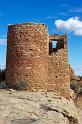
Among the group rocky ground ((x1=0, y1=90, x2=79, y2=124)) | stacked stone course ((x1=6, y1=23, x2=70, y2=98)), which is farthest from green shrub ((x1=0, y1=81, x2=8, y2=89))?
rocky ground ((x1=0, y1=90, x2=79, y2=124))

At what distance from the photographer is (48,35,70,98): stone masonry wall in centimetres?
2381

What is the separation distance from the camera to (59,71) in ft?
79.1

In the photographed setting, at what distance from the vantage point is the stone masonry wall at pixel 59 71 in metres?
23.8

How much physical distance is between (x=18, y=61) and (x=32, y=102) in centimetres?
870

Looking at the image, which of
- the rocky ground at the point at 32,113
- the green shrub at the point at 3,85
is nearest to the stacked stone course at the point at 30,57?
the green shrub at the point at 3,85

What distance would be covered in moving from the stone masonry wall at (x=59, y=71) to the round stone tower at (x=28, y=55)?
0.93 m

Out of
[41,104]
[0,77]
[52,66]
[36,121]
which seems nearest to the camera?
[36,121]

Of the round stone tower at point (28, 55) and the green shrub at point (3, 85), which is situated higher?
the round stone tower at point (28, 55)

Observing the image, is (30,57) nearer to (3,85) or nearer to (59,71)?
(3,85)

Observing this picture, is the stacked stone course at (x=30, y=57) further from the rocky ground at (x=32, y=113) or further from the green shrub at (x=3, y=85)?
the rocky ground at (x=32, y=113)

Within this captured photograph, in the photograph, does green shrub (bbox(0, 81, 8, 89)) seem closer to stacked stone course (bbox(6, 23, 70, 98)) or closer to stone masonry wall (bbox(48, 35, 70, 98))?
stacked stone course (bbox(6, 23, 70, 98))

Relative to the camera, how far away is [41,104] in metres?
14.0

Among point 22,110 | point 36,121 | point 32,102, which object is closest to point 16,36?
point 32,102

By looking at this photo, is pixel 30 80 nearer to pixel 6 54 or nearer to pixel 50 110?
pixel 6 54
